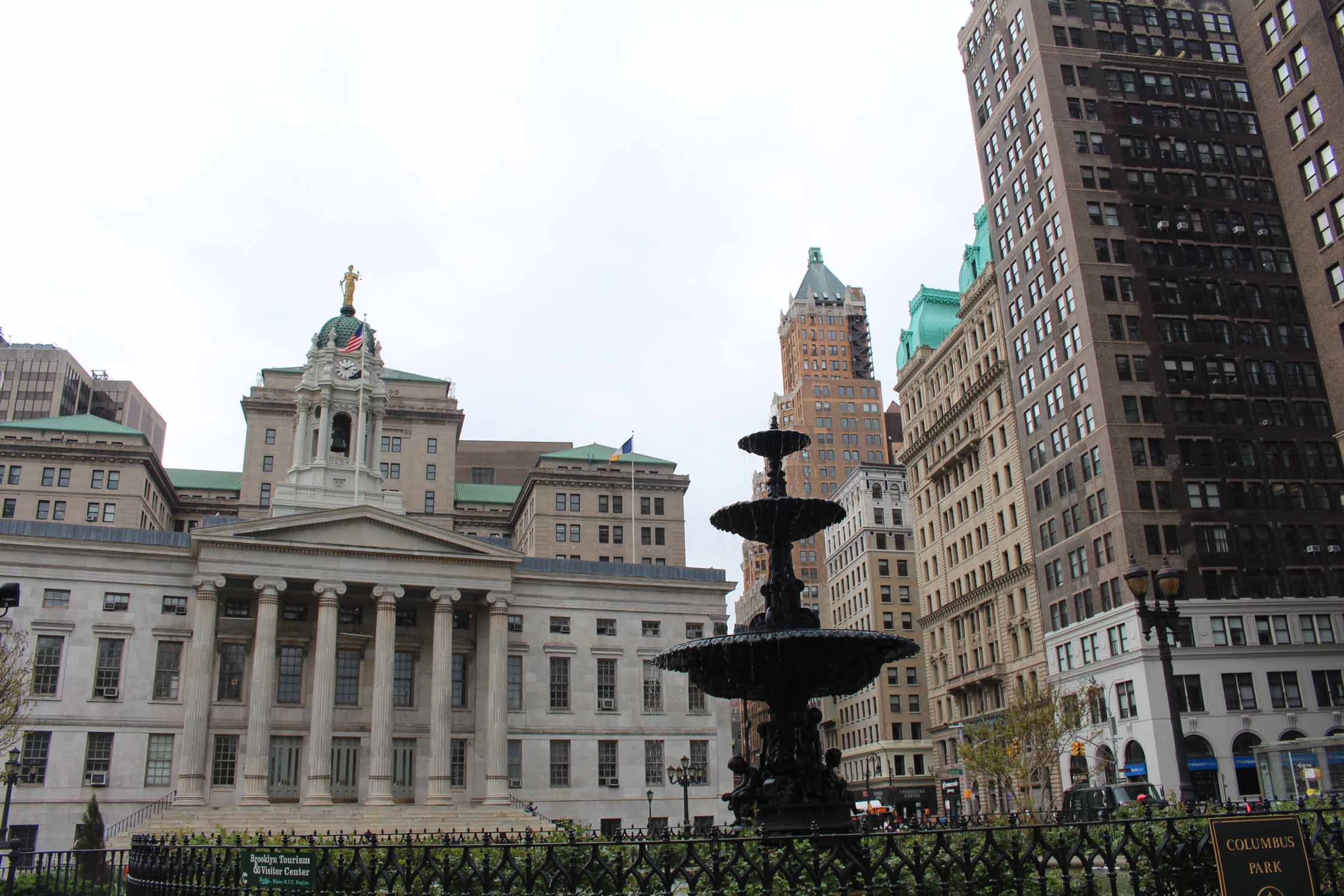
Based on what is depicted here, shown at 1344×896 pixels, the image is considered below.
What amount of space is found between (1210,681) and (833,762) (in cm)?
5030

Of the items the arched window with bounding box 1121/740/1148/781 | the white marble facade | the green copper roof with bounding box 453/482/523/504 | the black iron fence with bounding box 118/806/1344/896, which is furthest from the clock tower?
the black iron fence with bounding box 118/806/1344/896

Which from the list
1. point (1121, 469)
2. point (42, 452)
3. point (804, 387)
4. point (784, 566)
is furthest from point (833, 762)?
point (804, 387)

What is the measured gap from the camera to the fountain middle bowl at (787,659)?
17.5 m

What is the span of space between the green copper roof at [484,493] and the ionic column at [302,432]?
3357cm

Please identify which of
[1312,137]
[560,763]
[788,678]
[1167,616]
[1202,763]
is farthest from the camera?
[560,763]

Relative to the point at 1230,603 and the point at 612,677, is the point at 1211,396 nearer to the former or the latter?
the point at 1230,603

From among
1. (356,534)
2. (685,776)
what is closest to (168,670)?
(356,534)

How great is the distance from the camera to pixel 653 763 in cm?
6388

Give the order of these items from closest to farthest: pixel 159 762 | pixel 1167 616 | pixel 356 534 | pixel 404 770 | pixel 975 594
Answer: pixel 1167 616, pixel 159 762, pixel 356 534, pixel 404 770, pixel 975 594

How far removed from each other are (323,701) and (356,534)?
9.07 meters

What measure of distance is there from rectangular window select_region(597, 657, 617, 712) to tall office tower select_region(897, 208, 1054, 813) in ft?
80.3

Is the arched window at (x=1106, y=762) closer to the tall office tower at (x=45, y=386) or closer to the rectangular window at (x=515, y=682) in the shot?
the rectangular window at (x=515, y=682)

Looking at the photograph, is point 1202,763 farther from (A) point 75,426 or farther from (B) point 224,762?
(A) point 75,426

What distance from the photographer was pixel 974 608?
278ft
